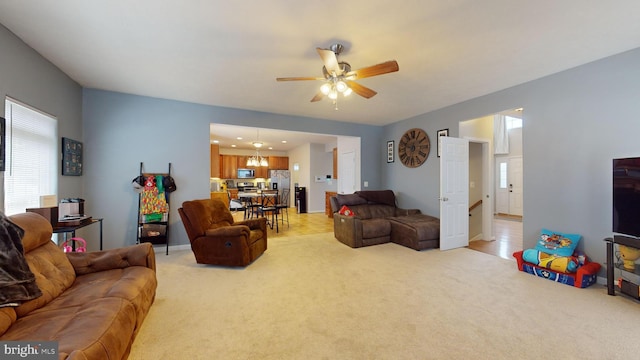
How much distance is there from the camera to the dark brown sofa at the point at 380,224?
423 centimetres

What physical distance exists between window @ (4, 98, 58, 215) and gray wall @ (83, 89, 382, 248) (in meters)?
0.70

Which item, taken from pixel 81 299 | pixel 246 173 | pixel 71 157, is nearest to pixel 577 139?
pixel 81 299

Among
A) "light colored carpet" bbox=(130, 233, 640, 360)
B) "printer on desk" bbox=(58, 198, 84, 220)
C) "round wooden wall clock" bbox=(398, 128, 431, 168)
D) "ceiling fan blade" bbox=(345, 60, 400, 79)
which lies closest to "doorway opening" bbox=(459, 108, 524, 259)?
"round wooden wall clock" bbox=(398, 128, 431, 168)

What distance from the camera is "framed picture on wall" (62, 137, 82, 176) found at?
3238 millimetres

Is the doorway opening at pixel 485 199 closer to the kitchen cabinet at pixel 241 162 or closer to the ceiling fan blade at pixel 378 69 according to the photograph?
the ceiling fan blade at pixel 378 69

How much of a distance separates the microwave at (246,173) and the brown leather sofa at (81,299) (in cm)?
778

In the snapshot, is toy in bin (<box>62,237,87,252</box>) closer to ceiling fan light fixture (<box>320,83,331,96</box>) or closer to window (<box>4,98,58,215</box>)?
window (<box>4,98,58,215</box>)

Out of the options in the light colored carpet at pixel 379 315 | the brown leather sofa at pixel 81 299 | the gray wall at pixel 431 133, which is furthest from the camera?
the gray wall at pixel 431 133

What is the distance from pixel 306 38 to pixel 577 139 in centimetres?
363

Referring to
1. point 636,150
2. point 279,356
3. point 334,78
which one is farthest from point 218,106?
point 636,150

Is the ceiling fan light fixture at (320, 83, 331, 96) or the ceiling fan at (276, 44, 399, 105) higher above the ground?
the ceiling fan at (276, 44, 399, 105)

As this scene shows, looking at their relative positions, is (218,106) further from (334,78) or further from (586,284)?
(586,284)

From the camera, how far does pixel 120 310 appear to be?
4.88 ft

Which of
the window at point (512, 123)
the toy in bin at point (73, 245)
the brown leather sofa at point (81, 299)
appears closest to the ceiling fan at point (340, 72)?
the brown leather sofa at point (81, 299)
